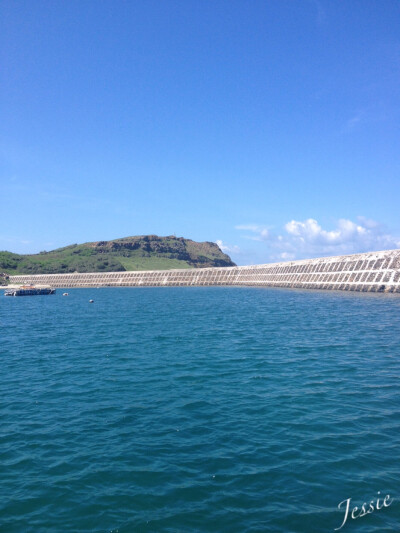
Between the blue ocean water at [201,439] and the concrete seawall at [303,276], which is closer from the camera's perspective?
the blue ocean water at [201,439]

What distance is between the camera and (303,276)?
127 metres

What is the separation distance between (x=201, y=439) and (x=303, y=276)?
116671 mm

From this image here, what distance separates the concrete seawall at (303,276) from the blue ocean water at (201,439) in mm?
65419

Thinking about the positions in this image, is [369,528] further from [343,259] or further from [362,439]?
[343,259]

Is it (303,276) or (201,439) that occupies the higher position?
(303,276)

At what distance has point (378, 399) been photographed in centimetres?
1933

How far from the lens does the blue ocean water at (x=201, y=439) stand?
11.0m

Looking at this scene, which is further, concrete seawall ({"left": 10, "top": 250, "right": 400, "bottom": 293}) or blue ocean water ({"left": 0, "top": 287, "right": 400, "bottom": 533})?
concrete seawall ({"left": 10, "top": 250, "right": 400, "bottom": 293})

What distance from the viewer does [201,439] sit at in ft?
50.4

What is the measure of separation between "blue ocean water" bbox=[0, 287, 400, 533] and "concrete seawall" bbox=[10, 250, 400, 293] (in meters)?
65.4

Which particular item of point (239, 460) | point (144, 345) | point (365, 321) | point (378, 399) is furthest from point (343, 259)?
point (239, 460)

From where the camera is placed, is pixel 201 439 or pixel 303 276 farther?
pixel 303 276

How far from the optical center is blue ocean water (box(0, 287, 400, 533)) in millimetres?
11031

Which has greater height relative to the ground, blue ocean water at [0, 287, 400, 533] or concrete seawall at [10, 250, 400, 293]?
concrete seawall at [10, 250, 400, 293]
